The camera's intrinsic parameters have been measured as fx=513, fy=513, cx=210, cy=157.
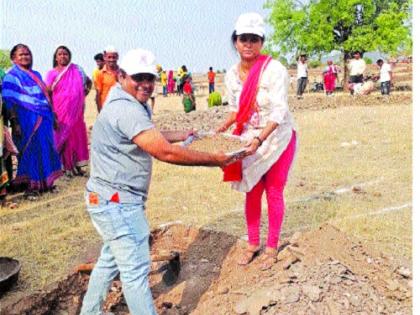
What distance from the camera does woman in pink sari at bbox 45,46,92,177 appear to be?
23.3 ft

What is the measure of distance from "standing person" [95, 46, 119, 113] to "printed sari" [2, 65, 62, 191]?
1.10 meters

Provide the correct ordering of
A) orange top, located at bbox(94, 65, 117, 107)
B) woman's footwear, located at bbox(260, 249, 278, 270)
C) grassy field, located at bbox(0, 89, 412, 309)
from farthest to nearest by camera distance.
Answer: orange top, located at bbox(94, 65, 117, 107) < grassy field, located at bbox(0, 89, 412, 309) < woman's footwear, located at bbox(260, 249, 278, 270)

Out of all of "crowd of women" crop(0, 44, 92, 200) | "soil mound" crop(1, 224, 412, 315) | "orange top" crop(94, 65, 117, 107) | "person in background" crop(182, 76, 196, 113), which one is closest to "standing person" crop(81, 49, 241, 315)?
"soil mound" crop(1, 224, 412, 315)

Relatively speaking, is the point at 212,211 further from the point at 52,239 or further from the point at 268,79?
the point at 268,79

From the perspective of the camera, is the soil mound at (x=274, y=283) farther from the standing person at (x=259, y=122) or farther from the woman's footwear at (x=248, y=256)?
the standing person at (x=259, y=122)

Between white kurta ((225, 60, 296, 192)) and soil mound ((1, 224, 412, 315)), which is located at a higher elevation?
white kurta ((225, 60, 296, 192))

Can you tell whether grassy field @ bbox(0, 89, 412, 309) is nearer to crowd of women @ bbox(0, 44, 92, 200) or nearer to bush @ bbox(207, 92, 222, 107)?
crowd of women @ bbox(0, 44, 92, 200)

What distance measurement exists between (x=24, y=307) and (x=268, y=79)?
2404mm

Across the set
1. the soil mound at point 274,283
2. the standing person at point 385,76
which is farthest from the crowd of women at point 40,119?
the standing person at point 385,76

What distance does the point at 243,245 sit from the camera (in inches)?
175

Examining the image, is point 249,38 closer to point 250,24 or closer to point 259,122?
point 250,24

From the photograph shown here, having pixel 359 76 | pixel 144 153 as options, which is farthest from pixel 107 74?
pixel 359 76

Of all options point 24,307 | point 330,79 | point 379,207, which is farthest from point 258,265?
point 330,79

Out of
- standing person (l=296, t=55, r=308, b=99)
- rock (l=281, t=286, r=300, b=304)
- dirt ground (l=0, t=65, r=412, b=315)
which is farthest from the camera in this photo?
standing person (l=296, t=55, r=308, b=99)
